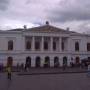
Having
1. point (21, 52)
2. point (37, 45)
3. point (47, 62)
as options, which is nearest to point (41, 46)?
point (37, 45)

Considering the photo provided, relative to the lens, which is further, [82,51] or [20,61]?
[82,51]

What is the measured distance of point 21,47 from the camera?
6681 cm

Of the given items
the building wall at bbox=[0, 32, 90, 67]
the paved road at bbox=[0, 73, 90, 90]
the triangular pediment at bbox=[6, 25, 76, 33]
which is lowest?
the paved road at bbox=[0, 73, 90, 90]

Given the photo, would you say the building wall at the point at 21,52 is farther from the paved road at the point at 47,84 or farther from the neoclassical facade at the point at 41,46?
the paved road at the point at 47,84

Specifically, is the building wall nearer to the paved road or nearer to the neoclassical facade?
the neoclassical facade

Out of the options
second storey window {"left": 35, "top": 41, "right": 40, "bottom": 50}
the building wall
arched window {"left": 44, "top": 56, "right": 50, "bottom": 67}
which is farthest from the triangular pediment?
arched window {"left": 44, "top": 56, "right": 50, "bottom": 67}

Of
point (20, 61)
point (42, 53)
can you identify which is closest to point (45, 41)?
point (42, 53)

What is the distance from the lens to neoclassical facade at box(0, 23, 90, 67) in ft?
218

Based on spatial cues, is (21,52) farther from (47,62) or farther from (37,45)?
(47,62)

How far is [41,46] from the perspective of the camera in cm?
6781

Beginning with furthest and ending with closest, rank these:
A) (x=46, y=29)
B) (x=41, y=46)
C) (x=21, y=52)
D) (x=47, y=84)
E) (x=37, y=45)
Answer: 1. (x=46, y=29)
2. (x=37, y=45)
3. (x=41, y=46)
4. (x=21, y=52)
5. (x=47, y=84)

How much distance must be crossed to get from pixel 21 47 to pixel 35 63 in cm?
476

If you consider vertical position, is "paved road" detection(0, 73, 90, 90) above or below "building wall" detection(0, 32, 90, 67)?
below

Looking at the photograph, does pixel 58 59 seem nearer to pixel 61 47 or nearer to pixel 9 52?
pixel 61 47
